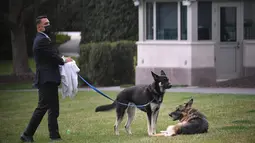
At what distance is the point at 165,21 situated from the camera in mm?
22969

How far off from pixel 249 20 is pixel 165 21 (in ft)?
10.0

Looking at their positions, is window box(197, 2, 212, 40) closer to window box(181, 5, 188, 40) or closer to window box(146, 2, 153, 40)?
window box(181, 5, 188, 40)

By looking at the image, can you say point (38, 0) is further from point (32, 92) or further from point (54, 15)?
point (32, 92)

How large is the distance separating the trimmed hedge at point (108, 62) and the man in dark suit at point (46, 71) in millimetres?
12928

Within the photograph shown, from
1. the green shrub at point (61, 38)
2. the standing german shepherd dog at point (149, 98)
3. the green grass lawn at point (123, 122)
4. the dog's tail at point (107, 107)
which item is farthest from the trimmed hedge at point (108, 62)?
the green shrub at point (61, 38)

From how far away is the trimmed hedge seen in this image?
24.3 meters

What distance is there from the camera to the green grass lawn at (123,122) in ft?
37.4

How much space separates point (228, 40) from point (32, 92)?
7394mm

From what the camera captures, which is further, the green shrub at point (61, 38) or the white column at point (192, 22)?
the green shrub at point (61, 38)

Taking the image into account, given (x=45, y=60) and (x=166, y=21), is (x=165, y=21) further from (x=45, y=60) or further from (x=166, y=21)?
(x=45, y=60)

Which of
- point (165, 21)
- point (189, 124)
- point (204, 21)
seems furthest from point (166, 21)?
point (189, 124)

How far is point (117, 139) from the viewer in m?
11.5

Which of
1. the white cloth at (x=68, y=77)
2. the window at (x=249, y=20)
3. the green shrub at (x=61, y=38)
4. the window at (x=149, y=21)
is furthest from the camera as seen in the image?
the green shrub at (x=61, y=38)

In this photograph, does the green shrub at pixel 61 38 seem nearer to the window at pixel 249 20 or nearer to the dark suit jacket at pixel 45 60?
the window at pixel 249 20
